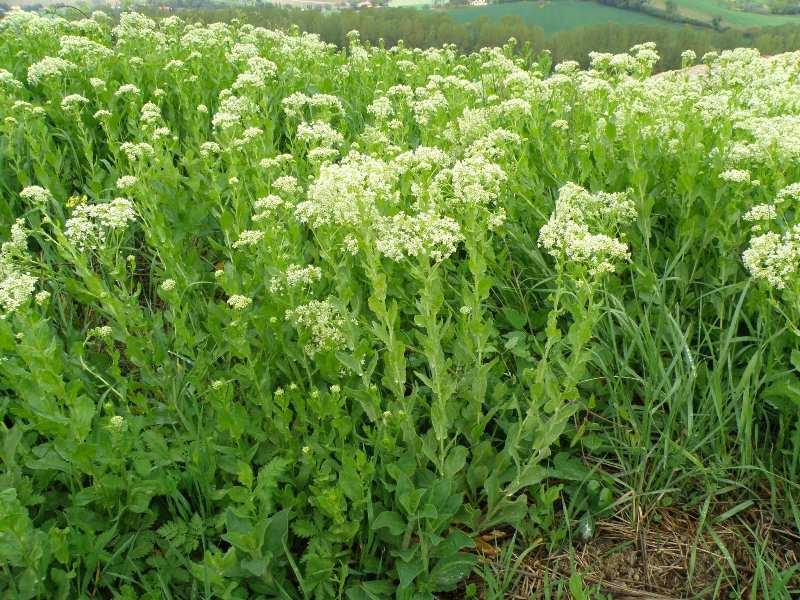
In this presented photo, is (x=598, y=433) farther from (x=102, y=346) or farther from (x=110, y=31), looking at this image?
(x=110, y=31)

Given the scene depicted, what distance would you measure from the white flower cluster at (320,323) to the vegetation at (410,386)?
16 millimetres

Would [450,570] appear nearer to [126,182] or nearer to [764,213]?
[764,213]

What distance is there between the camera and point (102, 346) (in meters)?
4.03

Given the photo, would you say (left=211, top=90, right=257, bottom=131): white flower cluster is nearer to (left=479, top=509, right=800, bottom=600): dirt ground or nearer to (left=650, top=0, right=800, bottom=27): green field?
(left=479, top=509, right=800, bottom=600): dirt ground

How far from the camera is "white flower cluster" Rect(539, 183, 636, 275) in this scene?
2840 mm

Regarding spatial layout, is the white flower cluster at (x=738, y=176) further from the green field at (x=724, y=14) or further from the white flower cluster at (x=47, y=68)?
the green field at (x=724, y=14)

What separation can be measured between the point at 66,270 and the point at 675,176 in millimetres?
4357

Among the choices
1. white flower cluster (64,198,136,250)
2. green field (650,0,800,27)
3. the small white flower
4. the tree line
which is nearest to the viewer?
white flower cluster (64,198,136,250)

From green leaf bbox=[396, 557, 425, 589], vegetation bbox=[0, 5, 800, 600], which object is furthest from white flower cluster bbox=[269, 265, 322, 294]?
green leaf bbox=[396, 557, 425, 589]

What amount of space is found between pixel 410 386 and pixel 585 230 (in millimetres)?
1320

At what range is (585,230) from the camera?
299cm

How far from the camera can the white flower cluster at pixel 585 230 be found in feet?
9.32

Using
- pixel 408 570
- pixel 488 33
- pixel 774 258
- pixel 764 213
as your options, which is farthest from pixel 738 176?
pixel 488 33

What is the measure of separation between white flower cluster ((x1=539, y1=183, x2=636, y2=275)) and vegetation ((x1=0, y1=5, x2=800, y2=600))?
2cm
